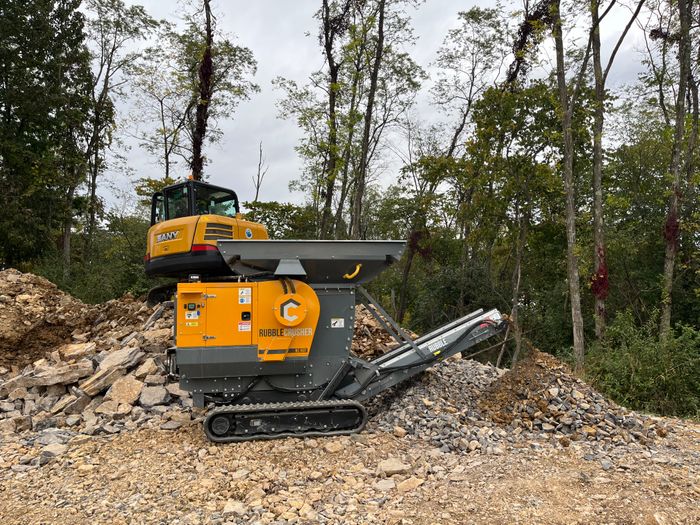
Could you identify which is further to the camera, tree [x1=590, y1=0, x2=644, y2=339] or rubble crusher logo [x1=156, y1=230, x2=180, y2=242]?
tree [x1=590, y1=0, x2=644, y2=339]

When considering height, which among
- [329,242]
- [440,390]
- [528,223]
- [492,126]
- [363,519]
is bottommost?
[363,519]

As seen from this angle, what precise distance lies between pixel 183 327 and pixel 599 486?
13.0 feet

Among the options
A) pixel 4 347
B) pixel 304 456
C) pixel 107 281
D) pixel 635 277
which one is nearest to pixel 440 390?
pixel 304 456

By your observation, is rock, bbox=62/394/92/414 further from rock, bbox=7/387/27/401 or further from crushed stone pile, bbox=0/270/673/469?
rock, bbox=7/387/27/401

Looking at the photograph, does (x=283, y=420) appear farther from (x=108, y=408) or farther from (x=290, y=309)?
(x=108, y=408)

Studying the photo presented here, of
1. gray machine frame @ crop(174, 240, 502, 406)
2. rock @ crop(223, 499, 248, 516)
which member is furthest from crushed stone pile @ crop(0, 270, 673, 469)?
rock @ crop(223, 499, 248, 516)

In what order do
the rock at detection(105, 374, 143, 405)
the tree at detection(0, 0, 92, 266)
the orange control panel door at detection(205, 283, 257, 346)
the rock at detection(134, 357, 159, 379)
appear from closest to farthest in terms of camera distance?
the orange control panel door at detection(205, 283, 257, 346)
the rock at detection(105, 374, 143, 405)
the rock at detection(134, 357, 159, 379)
the tree at detection(0, 0, 92, 266)

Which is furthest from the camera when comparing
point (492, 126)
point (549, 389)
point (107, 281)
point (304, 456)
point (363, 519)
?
point (107, 281)

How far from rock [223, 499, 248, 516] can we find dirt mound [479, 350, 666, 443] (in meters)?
2.87

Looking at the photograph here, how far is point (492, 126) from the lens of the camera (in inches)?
529

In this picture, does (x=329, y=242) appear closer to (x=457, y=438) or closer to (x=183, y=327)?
(x=183, y=327)

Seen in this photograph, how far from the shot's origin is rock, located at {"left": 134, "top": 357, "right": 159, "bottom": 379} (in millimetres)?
6383

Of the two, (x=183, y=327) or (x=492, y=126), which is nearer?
(x=183, y=327)

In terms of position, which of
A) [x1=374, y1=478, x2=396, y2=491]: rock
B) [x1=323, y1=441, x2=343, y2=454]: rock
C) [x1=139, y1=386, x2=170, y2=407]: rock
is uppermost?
[x1=139, y1=386, x2=170, y2=407]: rock
